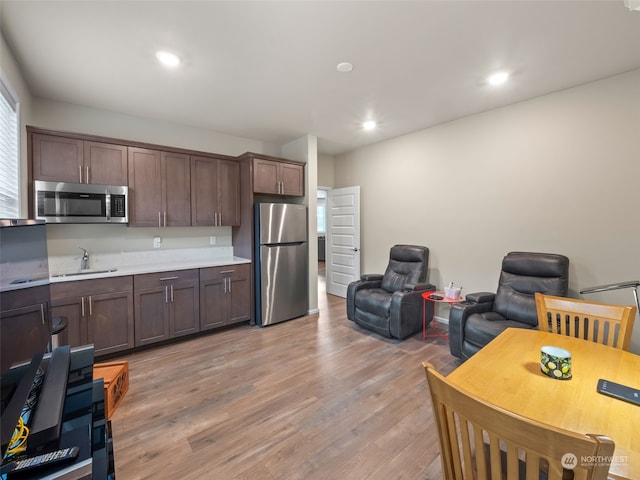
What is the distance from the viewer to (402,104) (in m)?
3.29

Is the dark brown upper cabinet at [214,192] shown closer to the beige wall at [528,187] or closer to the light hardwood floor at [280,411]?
the light hardwood floor at [280,411]

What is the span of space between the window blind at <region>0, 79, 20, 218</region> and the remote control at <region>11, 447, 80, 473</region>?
230 centimetres

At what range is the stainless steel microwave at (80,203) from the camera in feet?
8.98

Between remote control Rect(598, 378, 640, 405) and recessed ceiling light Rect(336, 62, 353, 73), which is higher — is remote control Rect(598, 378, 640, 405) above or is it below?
below

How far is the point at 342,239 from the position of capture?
5.38m

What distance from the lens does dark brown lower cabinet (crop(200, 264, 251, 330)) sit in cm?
354

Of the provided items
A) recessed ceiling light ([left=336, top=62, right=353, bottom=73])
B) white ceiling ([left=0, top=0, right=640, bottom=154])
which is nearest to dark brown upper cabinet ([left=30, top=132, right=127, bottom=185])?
white ceiling ([left=0, top=0, right=640, bottom=154])

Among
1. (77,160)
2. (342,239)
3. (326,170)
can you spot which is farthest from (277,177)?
(77,160)

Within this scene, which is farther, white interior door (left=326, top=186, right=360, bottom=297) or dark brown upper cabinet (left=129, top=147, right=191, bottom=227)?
white interior door (left=326, top=186, right=360, bottom=297)

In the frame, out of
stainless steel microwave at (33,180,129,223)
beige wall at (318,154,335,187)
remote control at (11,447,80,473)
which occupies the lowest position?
remote control at (11,447,80,473)

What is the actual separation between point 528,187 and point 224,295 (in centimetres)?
389

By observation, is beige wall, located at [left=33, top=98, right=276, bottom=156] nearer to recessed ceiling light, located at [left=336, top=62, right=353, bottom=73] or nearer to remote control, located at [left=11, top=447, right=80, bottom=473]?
recessed ceiling light, located at [left=336, top=62, right=353, bottom=73]

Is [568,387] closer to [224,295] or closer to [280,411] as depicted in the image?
[280,411]

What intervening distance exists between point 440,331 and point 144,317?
363 centimetres
